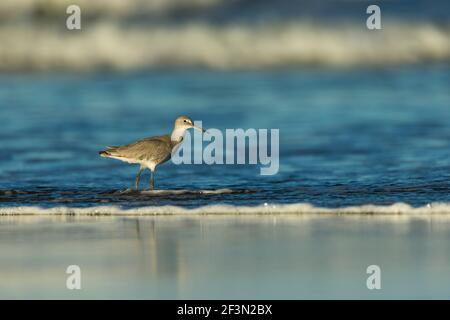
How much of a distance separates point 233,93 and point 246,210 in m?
10.2

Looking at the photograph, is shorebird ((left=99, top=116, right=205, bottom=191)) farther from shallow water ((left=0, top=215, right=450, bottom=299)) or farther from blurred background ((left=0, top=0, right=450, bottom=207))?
shallow water ((left=0, top=215, right=450, bottom=299))

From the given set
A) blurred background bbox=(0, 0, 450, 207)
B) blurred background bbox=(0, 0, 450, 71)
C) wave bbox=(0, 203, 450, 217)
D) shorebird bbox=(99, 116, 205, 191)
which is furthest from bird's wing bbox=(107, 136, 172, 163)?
blurred background bbox=(0, 0, 450, 71)

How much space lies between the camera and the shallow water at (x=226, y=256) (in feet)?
21.3

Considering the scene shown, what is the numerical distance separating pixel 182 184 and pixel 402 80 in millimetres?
9139

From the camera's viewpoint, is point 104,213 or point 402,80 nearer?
point 104,213

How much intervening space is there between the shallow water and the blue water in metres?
1.30

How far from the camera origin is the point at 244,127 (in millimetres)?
16109

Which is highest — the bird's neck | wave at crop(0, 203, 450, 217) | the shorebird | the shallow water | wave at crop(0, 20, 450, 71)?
wave at crop(0, 20, 450, 71)

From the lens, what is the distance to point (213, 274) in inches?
271

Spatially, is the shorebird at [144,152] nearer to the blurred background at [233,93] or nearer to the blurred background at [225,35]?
the blurred background at [233,93]

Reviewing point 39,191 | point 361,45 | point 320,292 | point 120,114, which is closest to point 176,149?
point 39,191

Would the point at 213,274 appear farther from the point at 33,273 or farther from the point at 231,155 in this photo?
the point at 231,155

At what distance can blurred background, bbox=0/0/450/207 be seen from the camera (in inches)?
472

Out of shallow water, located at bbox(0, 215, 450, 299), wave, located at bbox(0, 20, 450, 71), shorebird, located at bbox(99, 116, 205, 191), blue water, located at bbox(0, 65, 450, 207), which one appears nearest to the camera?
shallow water, located at bbox(0, 215, 450, 299)
